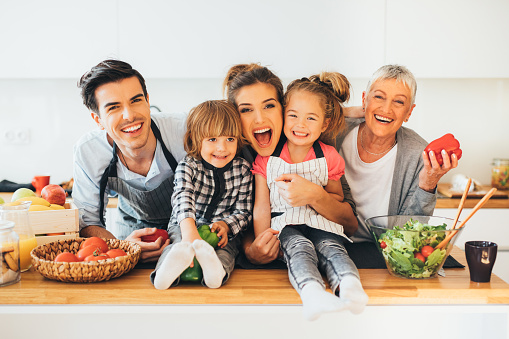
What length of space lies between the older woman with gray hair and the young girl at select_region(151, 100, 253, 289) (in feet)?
1.45

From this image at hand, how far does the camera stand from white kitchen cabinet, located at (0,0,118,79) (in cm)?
302

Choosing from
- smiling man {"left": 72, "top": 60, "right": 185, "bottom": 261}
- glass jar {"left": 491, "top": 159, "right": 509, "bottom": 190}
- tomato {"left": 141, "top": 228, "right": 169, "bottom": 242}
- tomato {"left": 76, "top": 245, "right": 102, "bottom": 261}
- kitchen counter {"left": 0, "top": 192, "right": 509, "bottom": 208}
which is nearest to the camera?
tomato {"left": 76, "top": 245, "right": 102, "bottom": 261}

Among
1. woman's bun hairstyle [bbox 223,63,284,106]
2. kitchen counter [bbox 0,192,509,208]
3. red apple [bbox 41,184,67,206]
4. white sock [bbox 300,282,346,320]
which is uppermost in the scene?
woman's bun hairstyle [bbox 223,63,284,106]

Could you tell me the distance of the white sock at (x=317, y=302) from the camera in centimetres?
104

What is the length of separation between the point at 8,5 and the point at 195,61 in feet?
3.91

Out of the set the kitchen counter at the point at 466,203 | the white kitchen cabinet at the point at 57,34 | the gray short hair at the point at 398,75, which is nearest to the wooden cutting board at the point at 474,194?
the kitchen counter at the point at 466,203

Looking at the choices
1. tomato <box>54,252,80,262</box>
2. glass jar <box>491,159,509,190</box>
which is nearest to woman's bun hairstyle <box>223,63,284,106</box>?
tomato <box>54,252,80,262</box>

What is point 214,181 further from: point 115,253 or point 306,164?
point 115,253

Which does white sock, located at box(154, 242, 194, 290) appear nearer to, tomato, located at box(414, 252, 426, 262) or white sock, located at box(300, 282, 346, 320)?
white sock, located at box(300, 282, 346, 320)

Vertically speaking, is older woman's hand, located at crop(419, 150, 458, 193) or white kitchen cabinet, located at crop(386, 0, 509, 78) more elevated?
white kitchen cabinet, located at crop(386, 0, 509, 78)

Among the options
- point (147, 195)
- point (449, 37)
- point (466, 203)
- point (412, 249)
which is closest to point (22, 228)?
point (147, 195)

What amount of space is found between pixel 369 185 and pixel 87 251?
100 centimetres

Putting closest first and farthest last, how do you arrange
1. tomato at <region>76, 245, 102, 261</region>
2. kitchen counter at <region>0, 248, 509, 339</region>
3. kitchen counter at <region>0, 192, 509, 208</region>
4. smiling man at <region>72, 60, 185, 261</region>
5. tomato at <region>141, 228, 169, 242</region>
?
1. kitchen counter at <region>0, 248, 509, 339</region>
2. tomato at <region>76, 245, 102, 261</region>
3. tomato at <region>141, 228, 169, 242</region>
4. smiling man at <region>72, 60, 185, 261</region>
5. kitchen counter at <region>0, 192, 509, 208</region>

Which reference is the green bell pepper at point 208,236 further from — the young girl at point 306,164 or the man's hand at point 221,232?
the young girl at point 306,164
